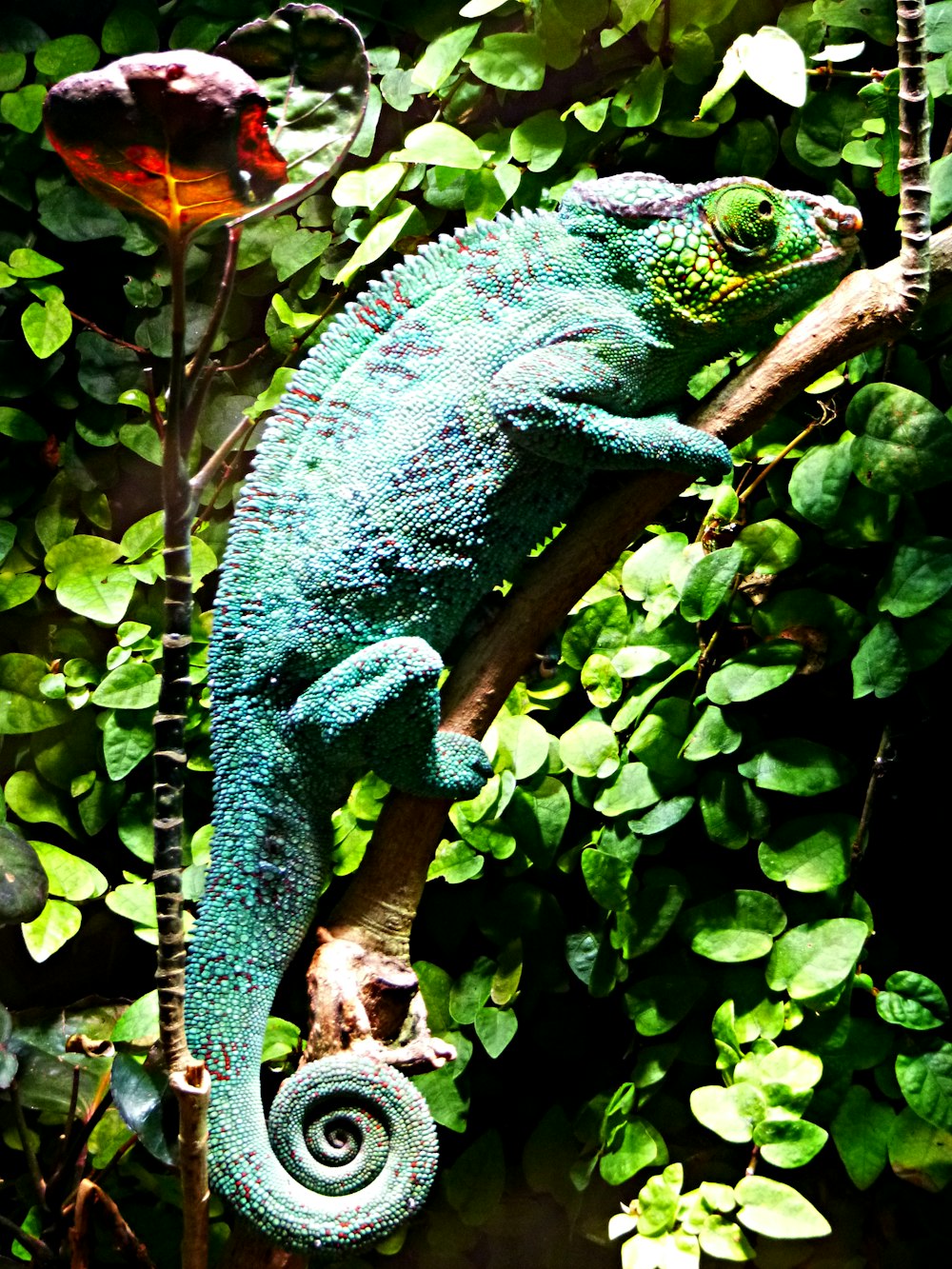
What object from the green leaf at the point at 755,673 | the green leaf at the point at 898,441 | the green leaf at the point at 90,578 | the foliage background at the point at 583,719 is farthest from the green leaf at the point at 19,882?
the green leaf at the point at 898,441

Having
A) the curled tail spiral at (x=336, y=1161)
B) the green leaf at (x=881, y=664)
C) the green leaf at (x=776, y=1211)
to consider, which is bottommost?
the green leaf at (x=776, y=1211)

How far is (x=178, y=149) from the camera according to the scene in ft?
3.68

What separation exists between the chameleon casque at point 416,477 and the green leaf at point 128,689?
59 cm

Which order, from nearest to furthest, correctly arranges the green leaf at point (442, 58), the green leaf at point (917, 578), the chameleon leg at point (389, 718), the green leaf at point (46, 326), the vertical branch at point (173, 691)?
the vertical branch at point (173, 691) < the chameleon leg at point (389, 718) < the green leaf at point (917, 578) < the green leaf at point (442, 58) < the green leaf at point (46, 326)

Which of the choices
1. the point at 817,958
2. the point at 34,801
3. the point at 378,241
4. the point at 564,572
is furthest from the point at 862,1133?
the point at 378,241

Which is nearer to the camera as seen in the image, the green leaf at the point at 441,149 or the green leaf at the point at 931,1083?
the green leaf at the point at 931,1083

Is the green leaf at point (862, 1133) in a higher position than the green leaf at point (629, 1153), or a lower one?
higher

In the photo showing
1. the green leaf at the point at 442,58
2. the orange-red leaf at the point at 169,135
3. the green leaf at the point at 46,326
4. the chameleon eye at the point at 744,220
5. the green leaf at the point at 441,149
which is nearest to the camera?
the orange-red leaf at the point at 169,135

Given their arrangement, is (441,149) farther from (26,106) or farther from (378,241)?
(26,106)

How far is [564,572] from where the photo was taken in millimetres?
1833

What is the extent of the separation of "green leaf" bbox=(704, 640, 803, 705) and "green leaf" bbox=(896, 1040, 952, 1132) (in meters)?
0.65

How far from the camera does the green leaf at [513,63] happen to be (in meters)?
2.20

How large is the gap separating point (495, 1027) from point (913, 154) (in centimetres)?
161

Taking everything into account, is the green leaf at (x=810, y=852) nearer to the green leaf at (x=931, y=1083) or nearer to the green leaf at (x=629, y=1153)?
the green leaf at (x=931, y=1083)
